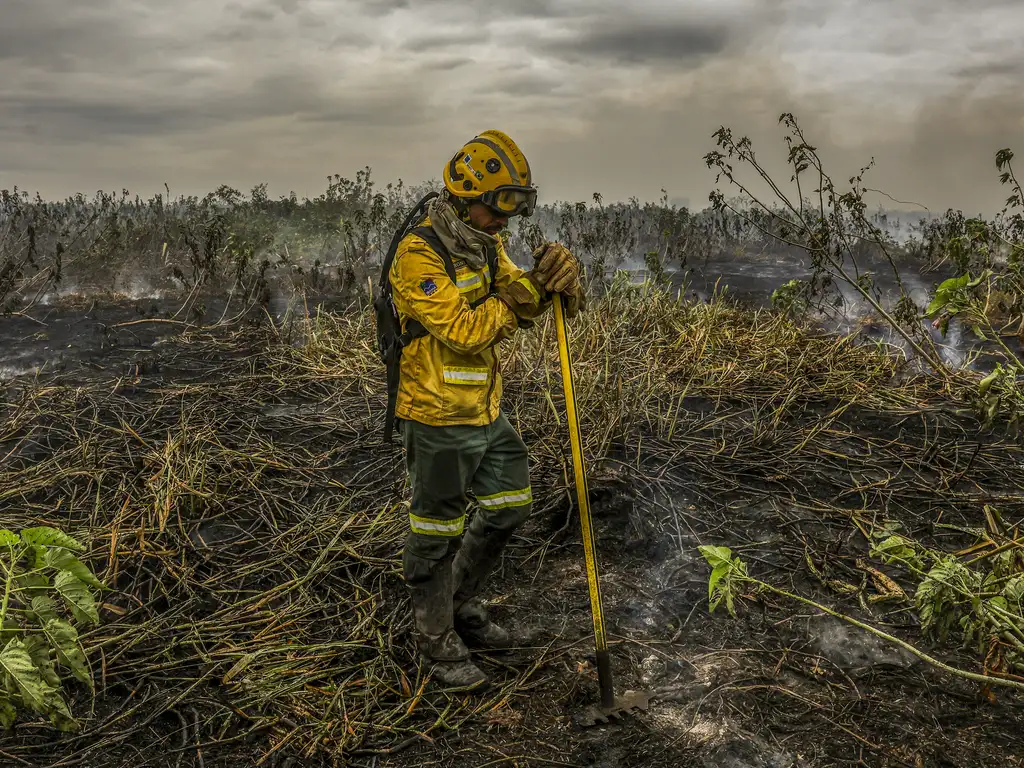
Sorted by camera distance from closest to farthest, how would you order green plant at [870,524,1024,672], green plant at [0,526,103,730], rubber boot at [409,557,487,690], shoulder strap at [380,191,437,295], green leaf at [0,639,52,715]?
1. green leaf at [0,639,52,715]
2. green plant at [0,526,103,730]
3. green plant at [870,524,1024,672]
4. shoulder strap at [380,191,437,295]
5. rubber boot at [409,557,487,690]

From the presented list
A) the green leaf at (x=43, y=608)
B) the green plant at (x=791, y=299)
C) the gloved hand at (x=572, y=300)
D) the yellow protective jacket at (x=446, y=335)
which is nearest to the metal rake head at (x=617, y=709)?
the yellow protective jacket at (x=446, y=335)

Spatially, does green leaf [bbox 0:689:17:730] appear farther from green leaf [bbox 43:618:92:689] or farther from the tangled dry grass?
the tangled dry grass

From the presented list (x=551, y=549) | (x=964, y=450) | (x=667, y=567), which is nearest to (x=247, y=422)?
(x=551, y=549)

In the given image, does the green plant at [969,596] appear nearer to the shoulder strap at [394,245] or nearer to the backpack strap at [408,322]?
the backpack strap at [408,322]

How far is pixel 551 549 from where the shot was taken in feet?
13.4

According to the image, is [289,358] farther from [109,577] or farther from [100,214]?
[100,214]

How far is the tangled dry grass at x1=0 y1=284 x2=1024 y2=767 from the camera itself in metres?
3.08

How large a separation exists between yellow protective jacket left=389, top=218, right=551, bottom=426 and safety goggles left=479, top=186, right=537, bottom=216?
0.25 m

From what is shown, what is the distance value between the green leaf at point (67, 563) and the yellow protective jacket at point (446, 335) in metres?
1.19

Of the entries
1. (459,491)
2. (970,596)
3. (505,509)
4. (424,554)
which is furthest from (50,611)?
(970,596)

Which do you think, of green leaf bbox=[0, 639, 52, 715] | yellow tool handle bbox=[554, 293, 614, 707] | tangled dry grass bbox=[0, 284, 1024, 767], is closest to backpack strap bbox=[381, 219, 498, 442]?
yellow tool handle bbox=[554, 293, 614, 707]

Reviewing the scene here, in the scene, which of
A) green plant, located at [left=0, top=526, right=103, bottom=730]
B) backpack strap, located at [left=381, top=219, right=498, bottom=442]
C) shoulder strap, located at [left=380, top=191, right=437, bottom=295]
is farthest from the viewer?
shoulder strap, located at [left=380, top=191, right=437, bottom=295]

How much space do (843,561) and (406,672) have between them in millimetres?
2149

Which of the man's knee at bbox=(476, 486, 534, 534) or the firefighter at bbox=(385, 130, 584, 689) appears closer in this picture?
the firefighter at bbox=(385, 130, 584, 689)
